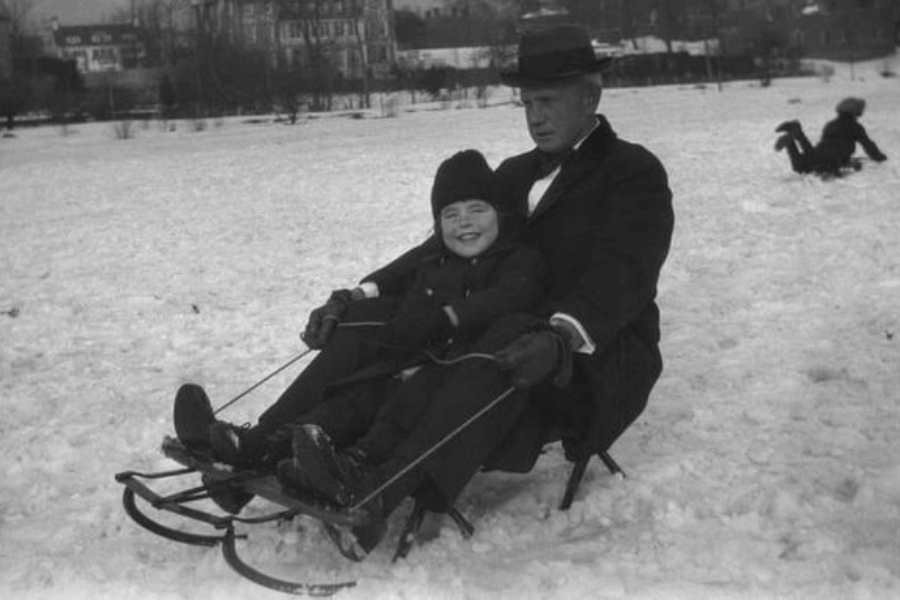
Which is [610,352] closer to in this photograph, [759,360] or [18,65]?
[759,360]

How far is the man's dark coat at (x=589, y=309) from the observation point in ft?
9.87

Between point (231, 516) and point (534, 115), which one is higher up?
point (534, 115)

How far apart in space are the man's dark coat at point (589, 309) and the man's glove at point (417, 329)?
0.24 meters

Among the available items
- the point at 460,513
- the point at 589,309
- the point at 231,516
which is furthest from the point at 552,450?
the point at 231,516

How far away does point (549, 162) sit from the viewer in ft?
12.3

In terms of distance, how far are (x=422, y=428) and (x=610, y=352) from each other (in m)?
0.69

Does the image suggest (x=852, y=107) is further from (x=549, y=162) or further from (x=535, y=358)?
(x=535, y=358)

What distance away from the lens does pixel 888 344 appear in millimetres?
5113

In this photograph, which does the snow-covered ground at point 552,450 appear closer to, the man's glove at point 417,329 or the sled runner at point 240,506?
the sled runner at point 240,506

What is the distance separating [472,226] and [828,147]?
26.6ft

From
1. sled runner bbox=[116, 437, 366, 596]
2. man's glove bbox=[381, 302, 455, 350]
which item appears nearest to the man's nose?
man's glove bbox=[381, 302, 455, 350]

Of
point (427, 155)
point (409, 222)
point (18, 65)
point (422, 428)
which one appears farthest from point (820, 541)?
point (18, 65)

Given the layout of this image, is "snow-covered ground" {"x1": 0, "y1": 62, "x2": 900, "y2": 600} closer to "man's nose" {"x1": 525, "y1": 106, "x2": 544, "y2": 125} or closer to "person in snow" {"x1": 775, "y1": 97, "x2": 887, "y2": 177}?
"person in snow" {"x1": 775, "y1": 97, "x2": 887, "y2": 177}

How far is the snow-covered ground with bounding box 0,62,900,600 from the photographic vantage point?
3.02 metres
